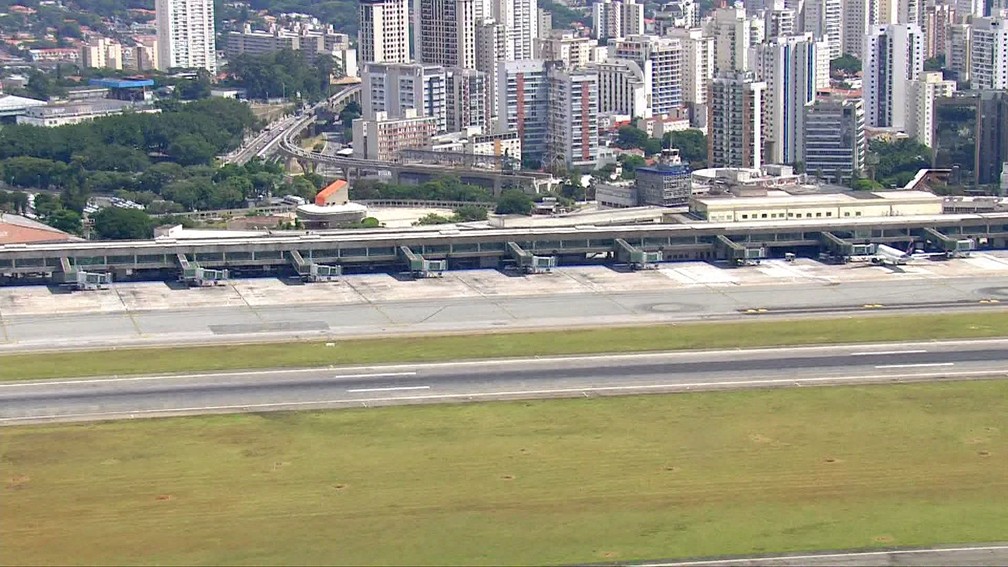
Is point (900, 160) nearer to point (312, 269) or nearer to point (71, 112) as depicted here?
point (71, 112)

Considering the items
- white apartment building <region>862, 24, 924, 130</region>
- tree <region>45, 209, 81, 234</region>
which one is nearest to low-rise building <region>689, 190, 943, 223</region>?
tree <region>45, 209, 81, 234</region>

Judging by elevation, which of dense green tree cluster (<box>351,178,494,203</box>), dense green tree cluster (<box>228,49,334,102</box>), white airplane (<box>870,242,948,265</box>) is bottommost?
dense green tree cluster (<box>351,178,494,203</box>)

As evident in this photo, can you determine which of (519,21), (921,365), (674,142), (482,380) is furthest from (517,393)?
(519,21)

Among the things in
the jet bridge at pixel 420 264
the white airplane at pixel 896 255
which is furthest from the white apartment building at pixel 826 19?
the jet bridge at pixel 420 264

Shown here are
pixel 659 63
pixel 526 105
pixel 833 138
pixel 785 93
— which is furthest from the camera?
pixel 659 63

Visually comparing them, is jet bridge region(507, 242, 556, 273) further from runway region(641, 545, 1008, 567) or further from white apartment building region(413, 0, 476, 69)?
white apartment building region(413, 0, 476, 69)

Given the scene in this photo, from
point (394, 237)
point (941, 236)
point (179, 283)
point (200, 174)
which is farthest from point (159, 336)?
point (200, 174)
